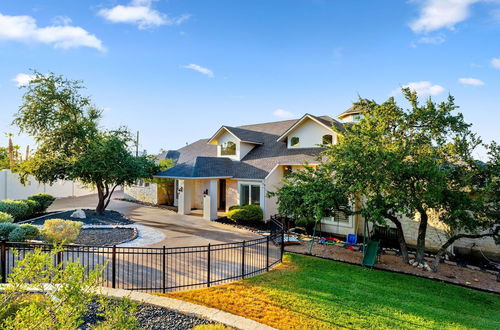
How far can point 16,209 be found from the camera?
1669 centimetres

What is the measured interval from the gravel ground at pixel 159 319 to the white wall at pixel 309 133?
1632 cm

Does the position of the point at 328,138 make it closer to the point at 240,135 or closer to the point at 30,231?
the point at 240,135

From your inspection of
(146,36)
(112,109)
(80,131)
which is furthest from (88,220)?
(146,36)

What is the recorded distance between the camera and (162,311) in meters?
6.54

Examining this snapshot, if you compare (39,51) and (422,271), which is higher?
(39,51)

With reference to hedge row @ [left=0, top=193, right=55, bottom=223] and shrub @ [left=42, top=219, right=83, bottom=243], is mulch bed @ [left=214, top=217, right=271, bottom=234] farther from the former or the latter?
hedge row @ [left=0, top=193, right=55, bottom=223]

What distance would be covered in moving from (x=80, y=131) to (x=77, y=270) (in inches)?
718

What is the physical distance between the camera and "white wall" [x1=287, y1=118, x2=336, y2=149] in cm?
2047

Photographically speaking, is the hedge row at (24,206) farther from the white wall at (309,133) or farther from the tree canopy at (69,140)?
the white wall at (309,133)

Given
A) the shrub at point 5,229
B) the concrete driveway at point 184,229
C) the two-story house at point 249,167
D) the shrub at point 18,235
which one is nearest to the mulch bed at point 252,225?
the concrete driveway at point 184,229

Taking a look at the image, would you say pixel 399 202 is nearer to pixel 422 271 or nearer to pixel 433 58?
pixel 422 271

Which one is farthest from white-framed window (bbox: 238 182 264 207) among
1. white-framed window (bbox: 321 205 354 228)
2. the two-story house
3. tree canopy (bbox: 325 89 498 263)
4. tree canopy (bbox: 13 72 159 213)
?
tree canopy (bbox: 325 89 498 263)

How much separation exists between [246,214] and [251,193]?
2.65m

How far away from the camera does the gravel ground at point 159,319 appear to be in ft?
19.5
